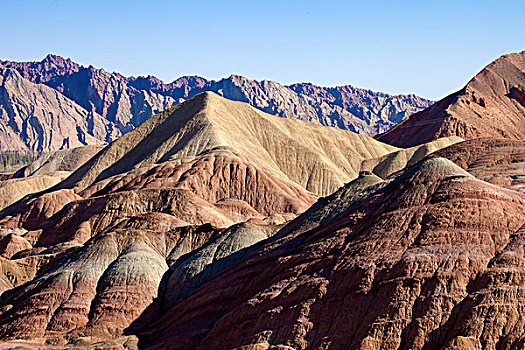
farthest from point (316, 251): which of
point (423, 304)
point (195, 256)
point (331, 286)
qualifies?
point (195, 256)

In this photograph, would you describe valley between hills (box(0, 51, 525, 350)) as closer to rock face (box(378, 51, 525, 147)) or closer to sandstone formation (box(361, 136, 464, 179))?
sandstone formation (box(361, 136, 464, 179))

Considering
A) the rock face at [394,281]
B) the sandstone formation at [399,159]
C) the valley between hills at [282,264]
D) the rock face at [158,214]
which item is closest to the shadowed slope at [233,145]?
the rock face at [158,214]

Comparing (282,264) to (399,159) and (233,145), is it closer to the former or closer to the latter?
(233,145)

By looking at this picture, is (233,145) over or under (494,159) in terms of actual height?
over

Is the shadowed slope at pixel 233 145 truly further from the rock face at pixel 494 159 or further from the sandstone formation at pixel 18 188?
the rock face at pixel 494 159

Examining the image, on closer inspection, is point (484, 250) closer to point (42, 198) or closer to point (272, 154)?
point (42, 198)

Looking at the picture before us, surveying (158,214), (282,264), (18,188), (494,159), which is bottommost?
(282,264)

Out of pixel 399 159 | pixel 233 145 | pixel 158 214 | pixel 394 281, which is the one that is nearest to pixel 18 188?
pixel 233 145
